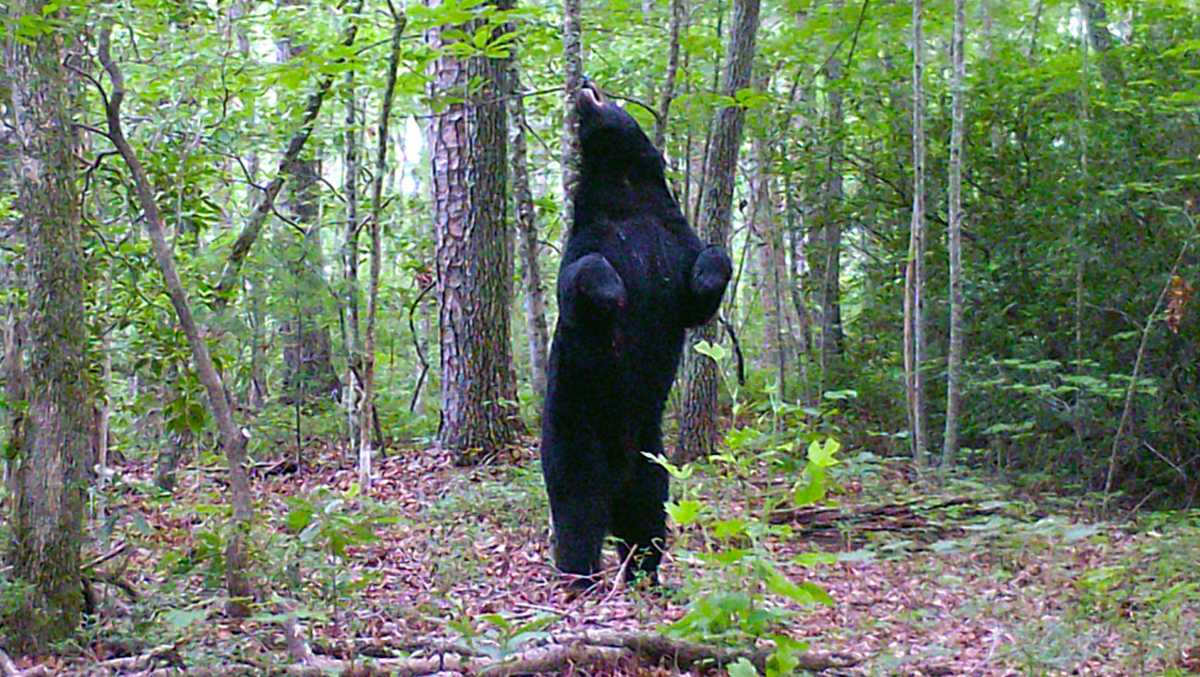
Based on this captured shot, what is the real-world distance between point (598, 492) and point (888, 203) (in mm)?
6767

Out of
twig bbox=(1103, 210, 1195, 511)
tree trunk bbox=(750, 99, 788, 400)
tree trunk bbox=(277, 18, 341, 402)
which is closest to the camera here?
twig bbox=(1103, 210, 1195, 511)

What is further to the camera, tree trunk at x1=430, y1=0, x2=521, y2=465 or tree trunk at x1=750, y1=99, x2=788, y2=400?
tree trunk at x1=750, y1=99, x2=788, y2=400

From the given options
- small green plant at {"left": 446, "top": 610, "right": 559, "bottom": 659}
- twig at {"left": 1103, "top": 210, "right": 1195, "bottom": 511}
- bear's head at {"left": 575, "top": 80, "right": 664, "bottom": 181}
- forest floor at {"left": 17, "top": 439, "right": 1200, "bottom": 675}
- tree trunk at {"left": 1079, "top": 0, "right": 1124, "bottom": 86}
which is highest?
tree trunk at {"left": 1079, "top": 0, "right": 1124, "bottom": 86}

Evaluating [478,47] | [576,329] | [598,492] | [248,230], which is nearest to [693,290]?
[576,329]

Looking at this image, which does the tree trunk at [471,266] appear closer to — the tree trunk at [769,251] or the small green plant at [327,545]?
the tree trunk at [769,251]

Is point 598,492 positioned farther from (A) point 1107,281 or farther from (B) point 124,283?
(A) point 1107,281

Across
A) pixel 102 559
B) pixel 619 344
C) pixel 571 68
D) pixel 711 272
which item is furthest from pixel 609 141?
pixel 102 559

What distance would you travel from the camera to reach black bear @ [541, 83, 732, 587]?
5059 millimetres

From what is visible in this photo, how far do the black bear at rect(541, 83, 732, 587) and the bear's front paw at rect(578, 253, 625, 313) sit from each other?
58 millimetres

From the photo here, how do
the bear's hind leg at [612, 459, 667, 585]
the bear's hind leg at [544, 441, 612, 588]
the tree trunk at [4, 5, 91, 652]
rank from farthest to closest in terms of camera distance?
the bear's hind leg at [612, 459, 667, 585] < the bear's hind leg at [544, 441, 612, 588] < the tree trunk at [4, 5, 91, 652]

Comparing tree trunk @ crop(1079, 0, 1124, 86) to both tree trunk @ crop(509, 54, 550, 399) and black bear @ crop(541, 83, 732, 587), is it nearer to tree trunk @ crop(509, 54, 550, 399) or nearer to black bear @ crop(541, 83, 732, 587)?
tree trunk @ crop(509, 54, 550, 399)

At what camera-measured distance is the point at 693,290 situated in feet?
16.5

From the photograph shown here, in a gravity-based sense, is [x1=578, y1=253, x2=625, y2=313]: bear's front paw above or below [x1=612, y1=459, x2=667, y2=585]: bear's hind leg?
above

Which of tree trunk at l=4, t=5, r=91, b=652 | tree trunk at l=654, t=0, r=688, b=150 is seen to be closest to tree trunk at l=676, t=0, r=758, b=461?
tree trunk at l=654, t=0, r=688, b=150
